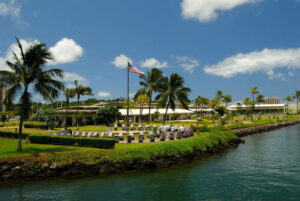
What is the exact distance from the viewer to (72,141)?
22.0 metres

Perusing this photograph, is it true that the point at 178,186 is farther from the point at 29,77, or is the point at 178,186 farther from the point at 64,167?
the point at 29,77

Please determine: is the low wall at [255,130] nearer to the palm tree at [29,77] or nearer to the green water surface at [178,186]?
the green water surface at [178,186]

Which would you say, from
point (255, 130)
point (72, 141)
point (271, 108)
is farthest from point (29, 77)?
point (271, 108)

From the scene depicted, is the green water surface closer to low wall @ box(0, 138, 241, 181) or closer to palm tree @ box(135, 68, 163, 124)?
low wall @ box(0, 138, 241, 181)

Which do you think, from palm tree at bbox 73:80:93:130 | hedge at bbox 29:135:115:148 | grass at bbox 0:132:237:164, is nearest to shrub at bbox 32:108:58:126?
palm tree at bbox 73:80:93:130

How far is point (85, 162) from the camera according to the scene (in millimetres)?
16891

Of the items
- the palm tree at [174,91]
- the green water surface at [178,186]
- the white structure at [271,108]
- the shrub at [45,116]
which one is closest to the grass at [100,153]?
the green water surface at [178,186]

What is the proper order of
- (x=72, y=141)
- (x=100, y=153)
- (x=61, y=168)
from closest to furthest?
(x=61, y=168)
(x=100, y=153)
(x=72, y=141)

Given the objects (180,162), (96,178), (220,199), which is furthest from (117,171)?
(220,199)

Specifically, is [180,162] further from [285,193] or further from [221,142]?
[221,142]

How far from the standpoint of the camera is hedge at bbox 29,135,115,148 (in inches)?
790

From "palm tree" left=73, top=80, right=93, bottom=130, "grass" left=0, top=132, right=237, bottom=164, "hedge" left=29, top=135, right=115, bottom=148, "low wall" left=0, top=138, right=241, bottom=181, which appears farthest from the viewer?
"palm tree" left=73, top=80, right=93, bottom=130

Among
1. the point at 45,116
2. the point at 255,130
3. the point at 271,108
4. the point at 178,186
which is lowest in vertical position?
the point at 178,186

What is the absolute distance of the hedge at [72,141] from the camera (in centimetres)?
2006
